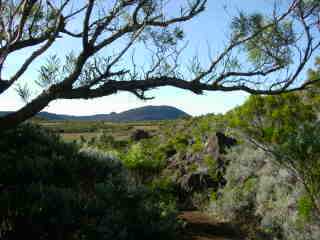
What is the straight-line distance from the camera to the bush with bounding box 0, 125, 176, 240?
7.10m

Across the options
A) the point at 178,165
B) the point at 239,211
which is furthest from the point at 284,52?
the point at 178,165

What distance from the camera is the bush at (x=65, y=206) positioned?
23.3 ft

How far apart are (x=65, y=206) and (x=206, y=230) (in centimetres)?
514

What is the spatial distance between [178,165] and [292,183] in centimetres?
844

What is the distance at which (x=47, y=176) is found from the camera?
9203mm

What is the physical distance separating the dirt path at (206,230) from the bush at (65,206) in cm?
221

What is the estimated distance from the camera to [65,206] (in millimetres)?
7383

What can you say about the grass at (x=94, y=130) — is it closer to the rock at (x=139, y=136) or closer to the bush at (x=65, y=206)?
the rock at (x=139, y=136)

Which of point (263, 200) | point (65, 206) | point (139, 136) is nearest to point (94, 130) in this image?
point (139, 136)

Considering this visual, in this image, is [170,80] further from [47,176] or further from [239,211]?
[239,211]

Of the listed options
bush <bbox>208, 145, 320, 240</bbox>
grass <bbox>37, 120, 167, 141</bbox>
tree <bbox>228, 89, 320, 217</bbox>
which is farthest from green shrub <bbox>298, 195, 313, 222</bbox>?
grass <bbox>37, 120, 167, 141</bbox>

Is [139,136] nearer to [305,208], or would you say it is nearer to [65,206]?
[305,208]

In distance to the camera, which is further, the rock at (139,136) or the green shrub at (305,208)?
the rock at (139,136)

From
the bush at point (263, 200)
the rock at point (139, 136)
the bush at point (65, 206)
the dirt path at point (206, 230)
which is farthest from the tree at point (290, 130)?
the rock at point (139, 136)
